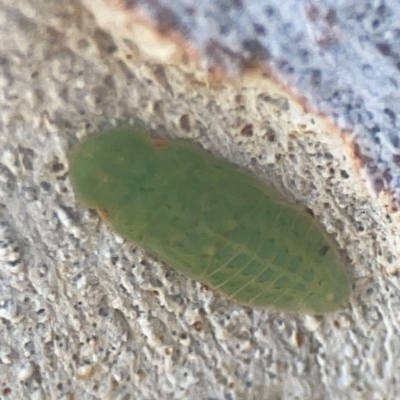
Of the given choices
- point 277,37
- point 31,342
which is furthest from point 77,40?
point 31,342

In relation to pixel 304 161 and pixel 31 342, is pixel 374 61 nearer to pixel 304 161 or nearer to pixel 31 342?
pixel 304 161

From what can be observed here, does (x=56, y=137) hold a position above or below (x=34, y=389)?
above

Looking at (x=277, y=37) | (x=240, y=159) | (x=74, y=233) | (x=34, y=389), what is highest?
(x=277, y=37)

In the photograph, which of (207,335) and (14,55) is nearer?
(14,55)
